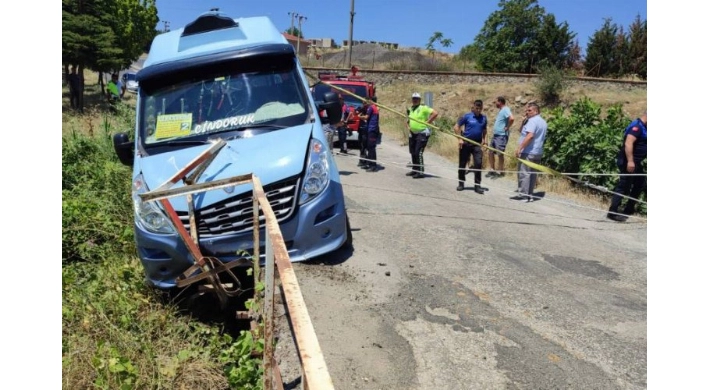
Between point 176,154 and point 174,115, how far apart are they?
59 centimetres

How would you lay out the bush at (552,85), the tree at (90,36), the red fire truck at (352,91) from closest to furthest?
the red fire truck at (352,91) < the tree at (90,36) < the bush at (552,85)

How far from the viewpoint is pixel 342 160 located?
1266 centimetres

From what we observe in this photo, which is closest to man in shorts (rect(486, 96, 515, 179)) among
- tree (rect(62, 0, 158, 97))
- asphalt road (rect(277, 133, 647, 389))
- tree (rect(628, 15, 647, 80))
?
asphalt road (rect(277, 133, 647, 389))

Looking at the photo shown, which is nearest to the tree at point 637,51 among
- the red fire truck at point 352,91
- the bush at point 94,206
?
the red fire truck at point 352,91

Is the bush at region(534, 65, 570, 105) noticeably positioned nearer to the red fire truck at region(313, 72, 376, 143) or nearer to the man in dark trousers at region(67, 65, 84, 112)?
the red fire truck at region(313, 72, 376, 143)

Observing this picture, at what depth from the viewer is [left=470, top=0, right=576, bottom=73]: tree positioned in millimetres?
45688

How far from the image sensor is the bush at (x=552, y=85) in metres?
29.9

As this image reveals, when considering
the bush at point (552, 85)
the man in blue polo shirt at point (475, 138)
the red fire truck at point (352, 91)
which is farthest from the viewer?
the bush at point (552, 85)

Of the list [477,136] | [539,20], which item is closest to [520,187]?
[477,136]

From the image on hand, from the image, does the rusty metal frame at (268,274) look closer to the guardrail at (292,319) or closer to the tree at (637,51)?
the guardrail at (292,319)

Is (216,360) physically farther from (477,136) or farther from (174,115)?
(477,136)

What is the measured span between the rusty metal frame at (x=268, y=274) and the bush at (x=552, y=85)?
2915 cm

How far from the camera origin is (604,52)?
1523 inches

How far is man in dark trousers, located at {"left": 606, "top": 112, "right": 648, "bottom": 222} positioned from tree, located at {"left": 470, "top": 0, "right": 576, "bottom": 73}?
3845cm
